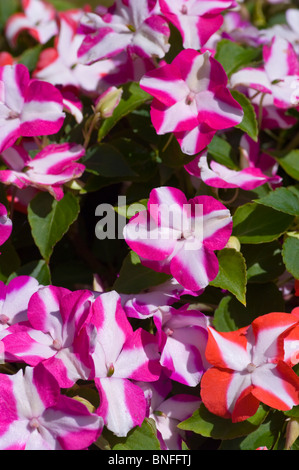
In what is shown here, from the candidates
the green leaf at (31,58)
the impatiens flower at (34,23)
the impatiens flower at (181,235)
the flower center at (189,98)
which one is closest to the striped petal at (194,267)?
the impatiens flower at (181,235)

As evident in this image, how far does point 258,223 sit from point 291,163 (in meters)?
0.18

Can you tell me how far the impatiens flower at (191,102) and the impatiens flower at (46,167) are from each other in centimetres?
14

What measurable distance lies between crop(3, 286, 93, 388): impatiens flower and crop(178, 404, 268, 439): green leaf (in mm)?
160

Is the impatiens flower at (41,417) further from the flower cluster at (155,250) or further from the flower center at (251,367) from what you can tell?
the flower center at (251,367)

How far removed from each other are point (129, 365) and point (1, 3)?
1.26 metres

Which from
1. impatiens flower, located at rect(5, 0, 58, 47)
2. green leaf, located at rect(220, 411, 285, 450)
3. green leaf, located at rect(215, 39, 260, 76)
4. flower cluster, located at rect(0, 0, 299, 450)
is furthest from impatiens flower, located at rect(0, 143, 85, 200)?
impatiens flower, located at rect(5, 0, 58, 47)

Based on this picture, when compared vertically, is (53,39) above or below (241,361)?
above

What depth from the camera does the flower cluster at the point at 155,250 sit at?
72 cm

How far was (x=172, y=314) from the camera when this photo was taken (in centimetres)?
77

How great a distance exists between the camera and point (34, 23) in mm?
1421

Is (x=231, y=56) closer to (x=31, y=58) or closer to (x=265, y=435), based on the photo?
(x=31, y=58)

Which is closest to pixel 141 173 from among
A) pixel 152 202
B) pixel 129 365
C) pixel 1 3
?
pixel 152 202

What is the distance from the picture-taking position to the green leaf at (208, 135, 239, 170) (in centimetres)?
94

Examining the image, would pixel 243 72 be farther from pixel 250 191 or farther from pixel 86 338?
pixel 86 338
